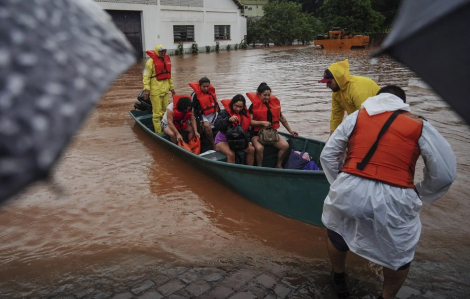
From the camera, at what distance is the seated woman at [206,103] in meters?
6.49

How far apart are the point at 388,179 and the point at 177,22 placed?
26.2m

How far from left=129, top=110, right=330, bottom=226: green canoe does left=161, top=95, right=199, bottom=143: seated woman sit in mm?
878

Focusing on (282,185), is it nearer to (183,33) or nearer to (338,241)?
(338,241)

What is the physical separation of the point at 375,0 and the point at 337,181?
45.3m

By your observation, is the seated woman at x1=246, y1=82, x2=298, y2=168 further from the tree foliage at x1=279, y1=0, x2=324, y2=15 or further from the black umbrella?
the tree foliage at x1=279, y1=0, x2=324, y2=15

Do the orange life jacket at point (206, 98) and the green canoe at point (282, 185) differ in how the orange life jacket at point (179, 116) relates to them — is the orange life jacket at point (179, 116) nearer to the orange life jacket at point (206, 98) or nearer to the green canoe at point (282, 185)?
→ the orange life jacket at point (206, 98)

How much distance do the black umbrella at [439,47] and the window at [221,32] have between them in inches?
1212

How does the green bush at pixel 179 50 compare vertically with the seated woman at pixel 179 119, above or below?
above

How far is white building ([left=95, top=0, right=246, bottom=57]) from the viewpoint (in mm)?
23859

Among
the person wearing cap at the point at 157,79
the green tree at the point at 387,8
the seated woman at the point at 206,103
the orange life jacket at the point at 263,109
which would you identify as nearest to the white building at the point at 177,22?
the person wearing cap at the point at 157,79

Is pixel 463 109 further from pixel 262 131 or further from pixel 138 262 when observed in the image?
pixel 262 131

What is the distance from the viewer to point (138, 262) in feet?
12.9

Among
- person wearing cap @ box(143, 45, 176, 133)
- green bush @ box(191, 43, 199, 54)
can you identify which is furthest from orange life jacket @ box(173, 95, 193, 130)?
green bush @ box(191, 43, 199, 54)

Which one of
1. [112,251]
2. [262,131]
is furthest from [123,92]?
[112,251]
